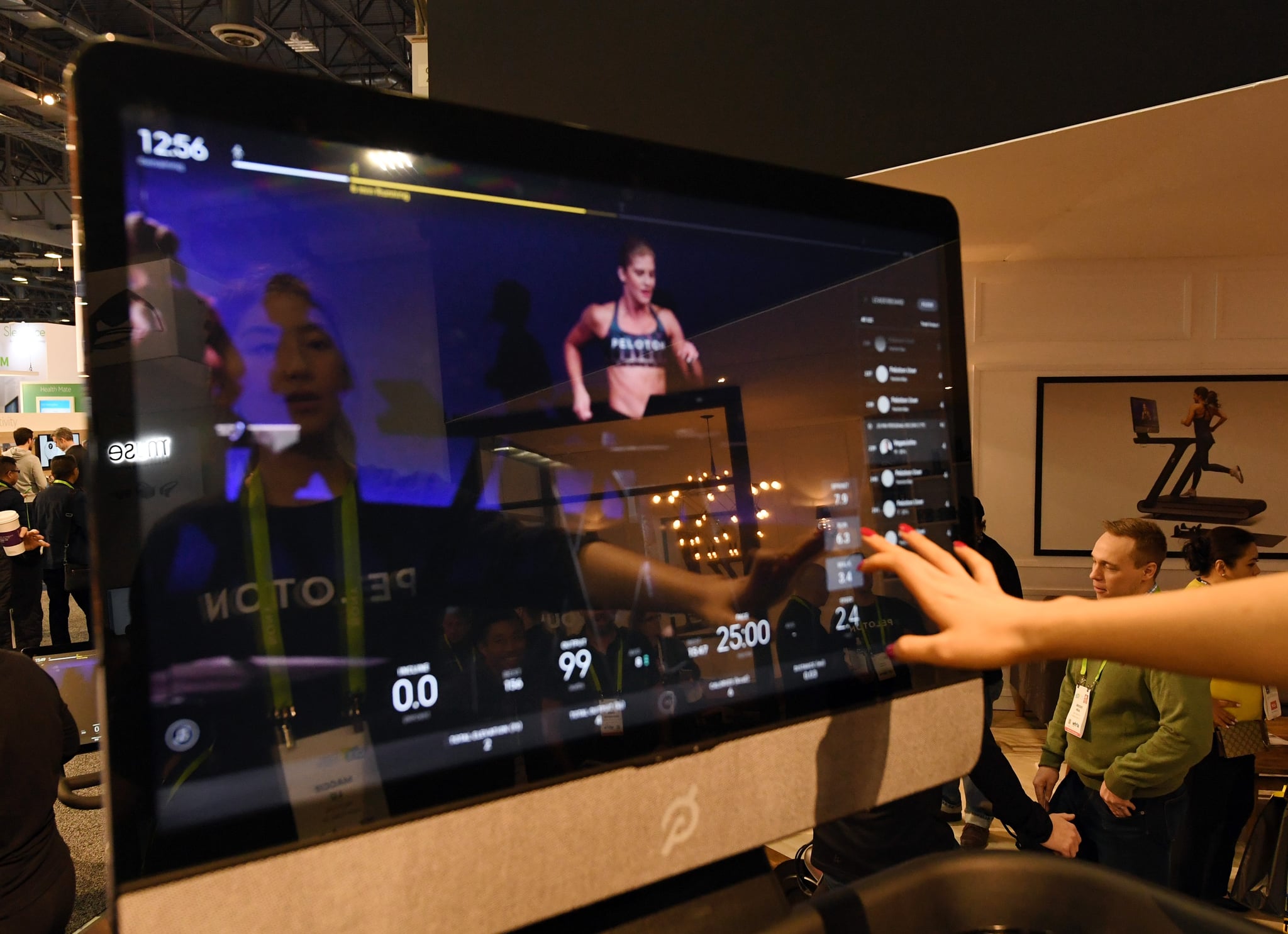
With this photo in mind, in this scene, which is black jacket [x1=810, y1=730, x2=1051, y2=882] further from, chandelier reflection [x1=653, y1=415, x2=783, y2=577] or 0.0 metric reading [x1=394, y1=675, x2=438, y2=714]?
0.0 metric reading [x1=394, y1=675, x2=438, y2=714]

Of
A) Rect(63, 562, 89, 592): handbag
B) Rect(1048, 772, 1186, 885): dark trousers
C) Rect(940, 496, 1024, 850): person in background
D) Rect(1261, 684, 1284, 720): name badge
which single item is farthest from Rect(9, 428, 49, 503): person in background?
Rect(1261, 684, 1284, 720): name badge

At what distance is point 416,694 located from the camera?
0.52 meters

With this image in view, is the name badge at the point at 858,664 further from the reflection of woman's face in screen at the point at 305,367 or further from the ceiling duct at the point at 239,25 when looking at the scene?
the ceiling duct at the point at 239,25

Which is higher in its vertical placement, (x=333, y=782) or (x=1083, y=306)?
(x=1083, y=306)

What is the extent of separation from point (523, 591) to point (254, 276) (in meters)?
0.26

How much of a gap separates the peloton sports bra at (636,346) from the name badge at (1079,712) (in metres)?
2.61

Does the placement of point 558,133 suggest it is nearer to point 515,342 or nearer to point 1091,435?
point 515,342

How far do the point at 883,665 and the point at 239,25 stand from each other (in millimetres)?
7478

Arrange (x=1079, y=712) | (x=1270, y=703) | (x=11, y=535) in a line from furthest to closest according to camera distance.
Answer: (x=11, y=535) → (x=1270, y=703) → (x=1079, y=712)

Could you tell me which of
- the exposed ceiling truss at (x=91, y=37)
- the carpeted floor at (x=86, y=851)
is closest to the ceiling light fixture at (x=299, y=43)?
the exposed ceiling truss at (x=91, y=37)

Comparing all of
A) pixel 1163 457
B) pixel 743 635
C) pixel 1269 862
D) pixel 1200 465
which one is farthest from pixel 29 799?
pixel 1200 465

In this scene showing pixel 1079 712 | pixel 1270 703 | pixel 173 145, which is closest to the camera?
pixel 173 145

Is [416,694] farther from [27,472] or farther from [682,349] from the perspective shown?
[27,472]

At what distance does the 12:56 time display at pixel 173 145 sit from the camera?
0.46m
